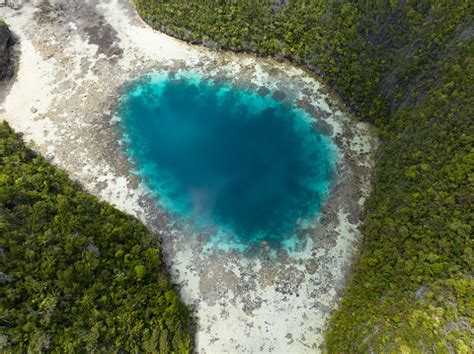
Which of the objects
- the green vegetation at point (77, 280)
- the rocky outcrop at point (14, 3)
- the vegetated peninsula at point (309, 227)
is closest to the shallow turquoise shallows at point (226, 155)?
the vegetated peninsula at point (309, 227)

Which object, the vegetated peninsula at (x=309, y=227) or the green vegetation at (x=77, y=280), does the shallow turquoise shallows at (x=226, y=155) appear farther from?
the green vegetation at (x=77, y=280)

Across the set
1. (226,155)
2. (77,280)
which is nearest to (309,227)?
(226,155)

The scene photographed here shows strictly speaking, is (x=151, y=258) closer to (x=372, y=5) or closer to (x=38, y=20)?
(x=372, y=5)

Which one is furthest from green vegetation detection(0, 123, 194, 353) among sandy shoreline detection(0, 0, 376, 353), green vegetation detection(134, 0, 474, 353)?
green vegetation detection(134, 0, 474, 353)

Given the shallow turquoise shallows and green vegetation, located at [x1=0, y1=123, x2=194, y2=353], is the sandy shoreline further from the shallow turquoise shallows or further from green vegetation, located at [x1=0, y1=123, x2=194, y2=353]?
green vegetation, located at [x1=0, y1=123, x2=194, y2=353]

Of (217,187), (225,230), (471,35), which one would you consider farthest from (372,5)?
(225,230)

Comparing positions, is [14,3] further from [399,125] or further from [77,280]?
[399,125]
